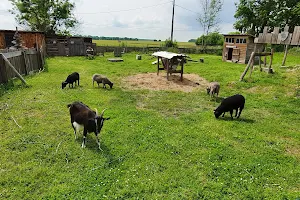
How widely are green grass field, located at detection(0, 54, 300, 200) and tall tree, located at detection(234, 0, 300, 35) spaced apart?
1781 inches

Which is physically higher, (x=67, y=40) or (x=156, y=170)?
(x=67, y=40)

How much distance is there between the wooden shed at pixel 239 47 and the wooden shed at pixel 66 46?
800 inches

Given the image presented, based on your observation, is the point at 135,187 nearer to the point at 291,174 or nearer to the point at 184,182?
the point at 184,182

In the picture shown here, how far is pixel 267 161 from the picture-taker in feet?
18.0

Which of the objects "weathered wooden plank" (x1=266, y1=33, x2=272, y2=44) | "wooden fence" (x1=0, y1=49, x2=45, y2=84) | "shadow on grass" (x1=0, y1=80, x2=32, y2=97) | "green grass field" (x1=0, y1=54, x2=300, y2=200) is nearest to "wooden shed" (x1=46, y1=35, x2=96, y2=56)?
"wooden fence" (x1=0, y1=49, x2=45, y2=84)

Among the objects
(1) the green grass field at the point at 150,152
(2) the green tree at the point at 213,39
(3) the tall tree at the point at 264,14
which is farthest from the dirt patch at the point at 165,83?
(3) the tall tree at the point at 264,14

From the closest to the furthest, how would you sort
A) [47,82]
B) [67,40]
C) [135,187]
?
[135,187] < [47,82] < [67,40]

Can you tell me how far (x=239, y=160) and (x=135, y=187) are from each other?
295 centimetres

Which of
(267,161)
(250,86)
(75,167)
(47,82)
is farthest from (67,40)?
(267,161)

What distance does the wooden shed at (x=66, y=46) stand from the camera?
27.9 m

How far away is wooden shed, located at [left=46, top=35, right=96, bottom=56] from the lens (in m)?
27.9

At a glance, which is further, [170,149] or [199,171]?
[170,149]

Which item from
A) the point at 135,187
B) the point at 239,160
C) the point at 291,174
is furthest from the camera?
the point at 239,160

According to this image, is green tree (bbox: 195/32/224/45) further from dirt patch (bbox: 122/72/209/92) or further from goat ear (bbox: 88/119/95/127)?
goat ear (bbox: 88/119/95/127)
